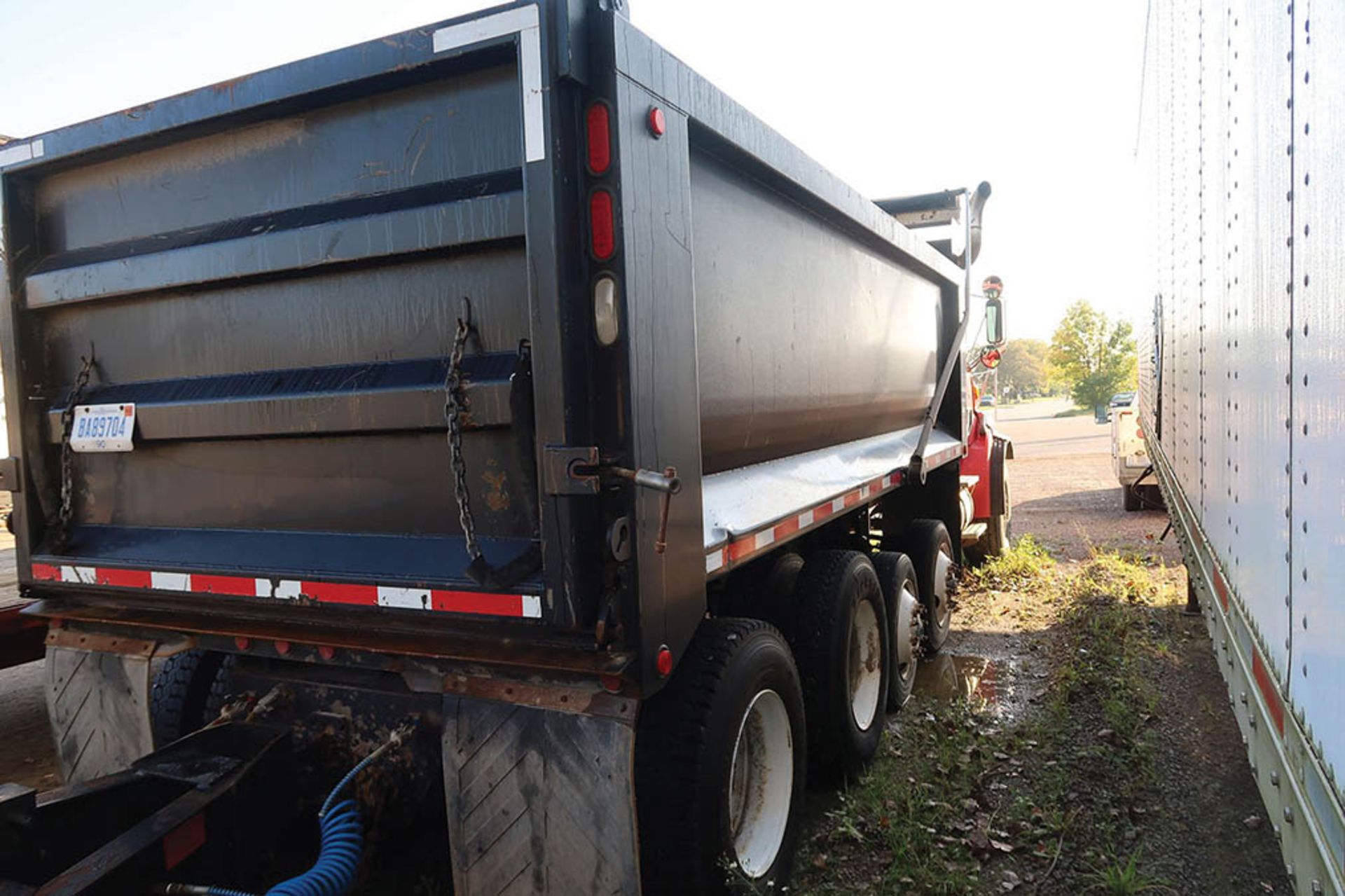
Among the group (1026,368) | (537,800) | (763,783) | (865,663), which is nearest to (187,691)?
(537,800)

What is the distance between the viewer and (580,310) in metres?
2.31

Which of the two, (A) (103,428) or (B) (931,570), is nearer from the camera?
(A) (103,428)

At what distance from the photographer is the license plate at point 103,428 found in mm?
3033

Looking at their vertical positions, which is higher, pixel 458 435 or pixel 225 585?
pixel 458 435

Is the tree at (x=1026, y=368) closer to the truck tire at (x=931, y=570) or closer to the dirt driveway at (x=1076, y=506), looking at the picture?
the dirt driveway at (x=1076, y=506)

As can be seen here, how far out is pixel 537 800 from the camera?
245 cm

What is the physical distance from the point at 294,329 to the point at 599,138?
1.23 metres

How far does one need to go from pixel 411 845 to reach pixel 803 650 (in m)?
1.76

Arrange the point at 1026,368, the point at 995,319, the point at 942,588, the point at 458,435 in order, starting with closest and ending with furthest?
the point at 458,435
the point at 942,588
the point at 995,319
the point at 1026,368

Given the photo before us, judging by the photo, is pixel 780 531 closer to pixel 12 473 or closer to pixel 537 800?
pixel 537 800

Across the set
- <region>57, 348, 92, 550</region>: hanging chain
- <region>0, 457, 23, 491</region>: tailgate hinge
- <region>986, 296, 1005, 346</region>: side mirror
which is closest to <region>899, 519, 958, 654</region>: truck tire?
<region>986, 296, 1005, 346</region>: side mirror

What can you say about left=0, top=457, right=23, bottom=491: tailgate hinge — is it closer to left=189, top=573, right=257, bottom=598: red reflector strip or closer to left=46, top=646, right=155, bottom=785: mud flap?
left=46, top=646, right=155, bottom=785: mud flap

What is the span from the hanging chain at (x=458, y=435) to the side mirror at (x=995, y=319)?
6.69 meters

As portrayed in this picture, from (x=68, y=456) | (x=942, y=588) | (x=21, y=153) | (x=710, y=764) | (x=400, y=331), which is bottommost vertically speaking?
(x=942, y=588)
